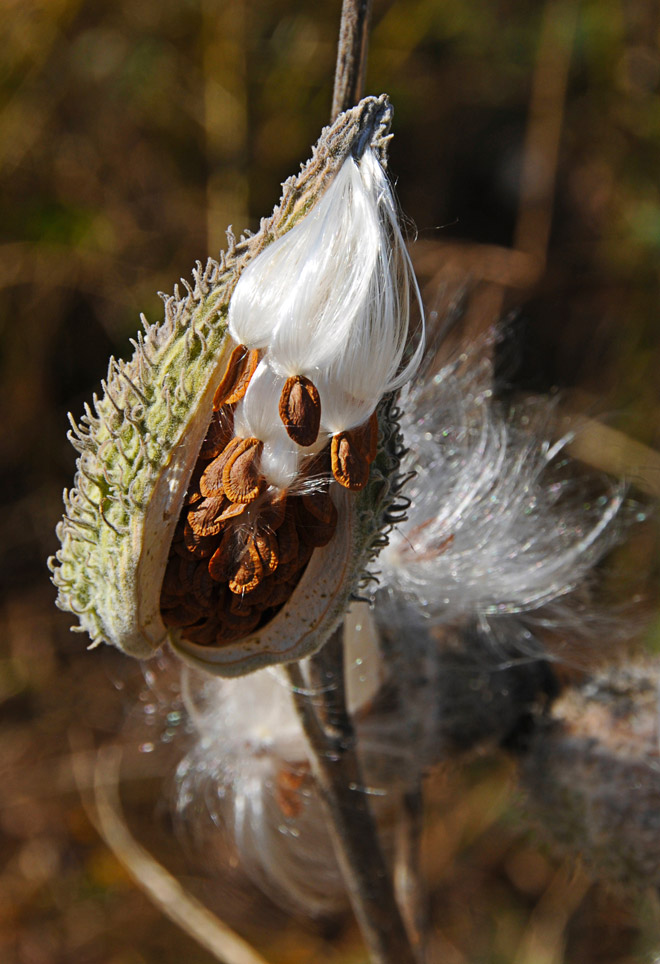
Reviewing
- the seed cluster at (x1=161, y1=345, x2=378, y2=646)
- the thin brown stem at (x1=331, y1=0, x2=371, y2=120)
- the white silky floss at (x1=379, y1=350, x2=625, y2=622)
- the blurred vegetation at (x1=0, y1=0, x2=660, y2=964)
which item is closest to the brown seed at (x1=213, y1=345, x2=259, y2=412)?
the seed cluster at (x1=161, y1=345, x2=378, y2=646)

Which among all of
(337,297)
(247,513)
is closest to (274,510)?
(247,513)

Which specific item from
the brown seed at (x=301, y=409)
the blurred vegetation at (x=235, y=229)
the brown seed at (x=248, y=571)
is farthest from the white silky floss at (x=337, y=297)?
the blurred vegetation at (x=235, y=229)

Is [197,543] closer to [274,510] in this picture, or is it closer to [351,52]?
[274,510]

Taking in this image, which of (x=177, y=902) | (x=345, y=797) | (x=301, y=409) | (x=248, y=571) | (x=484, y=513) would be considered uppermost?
(x=301, y=409)

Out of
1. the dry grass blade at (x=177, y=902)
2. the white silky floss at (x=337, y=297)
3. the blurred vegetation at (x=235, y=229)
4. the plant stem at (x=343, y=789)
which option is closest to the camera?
the white silky floss at (x=337, y=297)

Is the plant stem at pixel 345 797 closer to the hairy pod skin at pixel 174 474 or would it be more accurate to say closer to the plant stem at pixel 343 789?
the plant stem at pixel 343 789
